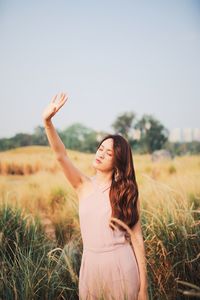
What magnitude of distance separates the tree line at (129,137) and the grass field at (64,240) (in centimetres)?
106

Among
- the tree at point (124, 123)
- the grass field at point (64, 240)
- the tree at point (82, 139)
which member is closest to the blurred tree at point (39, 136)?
the grass field at point (64, 240)

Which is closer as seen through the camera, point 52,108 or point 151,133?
point 52,108

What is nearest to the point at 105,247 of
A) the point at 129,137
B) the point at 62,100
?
the point at 62,100

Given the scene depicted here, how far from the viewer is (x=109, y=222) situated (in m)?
1.55

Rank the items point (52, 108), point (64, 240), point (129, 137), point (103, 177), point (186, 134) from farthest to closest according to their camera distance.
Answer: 1. point (129, 137)
2. point (186, 134)
3. point (64, 240)
4. point (103, 177)
5. point (52, 108)

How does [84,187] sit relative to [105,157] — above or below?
below

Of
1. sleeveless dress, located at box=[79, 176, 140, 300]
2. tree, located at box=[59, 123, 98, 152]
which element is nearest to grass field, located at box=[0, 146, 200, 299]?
sleeveless dress, located at box=[79, 176, 140, 300]

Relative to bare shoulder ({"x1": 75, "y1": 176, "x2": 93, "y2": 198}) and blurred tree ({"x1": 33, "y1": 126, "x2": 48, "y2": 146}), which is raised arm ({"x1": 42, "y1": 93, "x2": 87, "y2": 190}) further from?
blurred tree ({"x1": 33, "y1": 126, "x2": 48, "y2": 146})

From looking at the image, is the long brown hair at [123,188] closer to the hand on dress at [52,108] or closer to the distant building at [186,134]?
the hand on dress at [52,108]

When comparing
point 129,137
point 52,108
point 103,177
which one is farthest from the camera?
point 129,137

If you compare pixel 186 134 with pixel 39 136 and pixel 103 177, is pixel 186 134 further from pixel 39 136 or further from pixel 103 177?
pixel 103 177

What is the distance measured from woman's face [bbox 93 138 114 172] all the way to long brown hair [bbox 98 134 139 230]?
16 millimetres

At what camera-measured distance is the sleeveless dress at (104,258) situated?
153 cm

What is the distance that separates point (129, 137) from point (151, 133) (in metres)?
0.58
